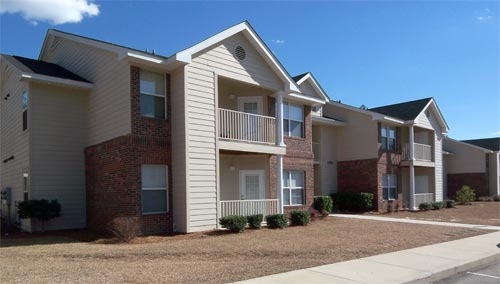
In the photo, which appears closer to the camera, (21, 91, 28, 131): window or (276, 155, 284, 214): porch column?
(21, 91, 28, 131): window

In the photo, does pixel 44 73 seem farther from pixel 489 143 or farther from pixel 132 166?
pixel 489 143

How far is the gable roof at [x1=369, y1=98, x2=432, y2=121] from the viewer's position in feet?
101

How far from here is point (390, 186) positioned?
95.7 ft

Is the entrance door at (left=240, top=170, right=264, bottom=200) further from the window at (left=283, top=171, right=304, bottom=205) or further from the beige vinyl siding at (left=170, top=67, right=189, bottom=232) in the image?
the beige vinyl siding at (left=170, top=67, right=189, bottom=232)

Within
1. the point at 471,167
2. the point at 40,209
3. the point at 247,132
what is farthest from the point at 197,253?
the point at 471,167

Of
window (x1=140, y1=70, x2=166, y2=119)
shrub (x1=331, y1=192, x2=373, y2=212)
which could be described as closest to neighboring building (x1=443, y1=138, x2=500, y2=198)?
shrub (x1=331, y1=192, x2=373, y2=212)

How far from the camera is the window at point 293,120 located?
21391 mm

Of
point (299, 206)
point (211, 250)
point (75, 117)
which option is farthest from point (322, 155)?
point (211, 250)

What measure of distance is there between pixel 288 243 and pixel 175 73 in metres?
7.13

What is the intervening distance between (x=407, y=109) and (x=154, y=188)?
22.2m

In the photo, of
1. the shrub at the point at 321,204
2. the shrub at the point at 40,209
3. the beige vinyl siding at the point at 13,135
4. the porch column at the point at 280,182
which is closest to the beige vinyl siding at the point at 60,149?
the beige vinyl siding at the point at 13,135

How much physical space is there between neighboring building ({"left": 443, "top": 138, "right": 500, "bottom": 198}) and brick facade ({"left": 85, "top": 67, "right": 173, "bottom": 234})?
3326 centimetres

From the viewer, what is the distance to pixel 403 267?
977 centimetres

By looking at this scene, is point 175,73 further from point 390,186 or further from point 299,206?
point 390,186
